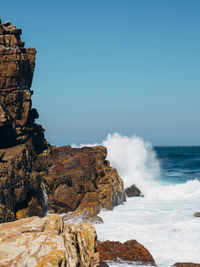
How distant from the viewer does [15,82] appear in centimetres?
2056

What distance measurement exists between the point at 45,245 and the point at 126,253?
8.28 metres

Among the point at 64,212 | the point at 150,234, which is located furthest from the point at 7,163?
the point at 150,234

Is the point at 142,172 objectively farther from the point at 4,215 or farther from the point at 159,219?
the point at 4,215

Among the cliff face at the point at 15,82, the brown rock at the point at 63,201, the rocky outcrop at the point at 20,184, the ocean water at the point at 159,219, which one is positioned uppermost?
the cliff face at the point at 15,82

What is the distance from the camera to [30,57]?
74.4 feet

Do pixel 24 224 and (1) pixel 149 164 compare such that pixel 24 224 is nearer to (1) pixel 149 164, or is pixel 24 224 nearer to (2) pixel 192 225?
(2) pixel 192 225

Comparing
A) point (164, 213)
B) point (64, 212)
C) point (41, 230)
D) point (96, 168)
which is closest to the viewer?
point (41, 230)

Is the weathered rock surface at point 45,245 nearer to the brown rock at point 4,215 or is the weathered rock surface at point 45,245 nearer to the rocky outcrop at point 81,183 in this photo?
the brown rock at point 4,215

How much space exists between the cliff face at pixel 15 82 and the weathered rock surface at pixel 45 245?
1243 cm

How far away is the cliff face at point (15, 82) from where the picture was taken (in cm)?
1973

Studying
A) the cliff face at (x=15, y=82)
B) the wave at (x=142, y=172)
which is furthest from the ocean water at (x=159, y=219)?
the cliff face at (x=15, y=82)

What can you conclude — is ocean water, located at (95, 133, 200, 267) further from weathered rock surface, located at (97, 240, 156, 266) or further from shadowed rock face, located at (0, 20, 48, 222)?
shadowed rock face, located at (0, 20, 48, 222)

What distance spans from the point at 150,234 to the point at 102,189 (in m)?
7.24

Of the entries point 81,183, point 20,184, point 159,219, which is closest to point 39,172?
point 81,183
